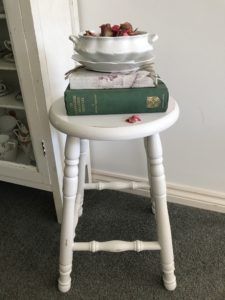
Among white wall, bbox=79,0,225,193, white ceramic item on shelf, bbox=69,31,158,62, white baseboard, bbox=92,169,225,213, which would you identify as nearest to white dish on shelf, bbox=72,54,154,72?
white ceramic item on shelf, bbox=69,31,158,62

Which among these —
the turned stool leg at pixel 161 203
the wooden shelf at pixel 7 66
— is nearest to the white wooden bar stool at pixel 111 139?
the turned stool leg at pixel 161 203

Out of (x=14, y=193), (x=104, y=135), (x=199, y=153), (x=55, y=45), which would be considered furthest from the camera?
(x=14, y=193)

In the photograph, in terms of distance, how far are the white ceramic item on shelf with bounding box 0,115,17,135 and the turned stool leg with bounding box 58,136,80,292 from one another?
46 cm

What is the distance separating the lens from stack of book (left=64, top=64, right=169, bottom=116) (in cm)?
65

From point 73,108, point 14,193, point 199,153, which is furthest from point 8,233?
point 199,153

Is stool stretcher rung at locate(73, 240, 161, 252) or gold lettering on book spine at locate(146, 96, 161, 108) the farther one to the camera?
stool stretcher rung at locate(73, 240, 161, 252)

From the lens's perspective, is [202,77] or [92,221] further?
[92,221]

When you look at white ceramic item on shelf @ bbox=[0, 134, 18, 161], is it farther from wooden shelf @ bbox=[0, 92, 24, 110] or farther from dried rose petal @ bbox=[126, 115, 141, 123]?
dried rose petal @ bbox=[126, 115, 141, 123]

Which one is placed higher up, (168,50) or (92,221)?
(168,50)

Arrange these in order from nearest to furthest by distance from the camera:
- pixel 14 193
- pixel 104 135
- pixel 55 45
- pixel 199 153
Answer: pixel 104 135 < pixel 55 45 < pixel 199 153 < pixel 14 193

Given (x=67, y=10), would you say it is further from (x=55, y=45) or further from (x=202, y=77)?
(x=202, y=77)

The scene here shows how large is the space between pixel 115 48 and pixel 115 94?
0.10 m

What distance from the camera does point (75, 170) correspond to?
2.29 feet

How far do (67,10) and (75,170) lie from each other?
0.53 metres
